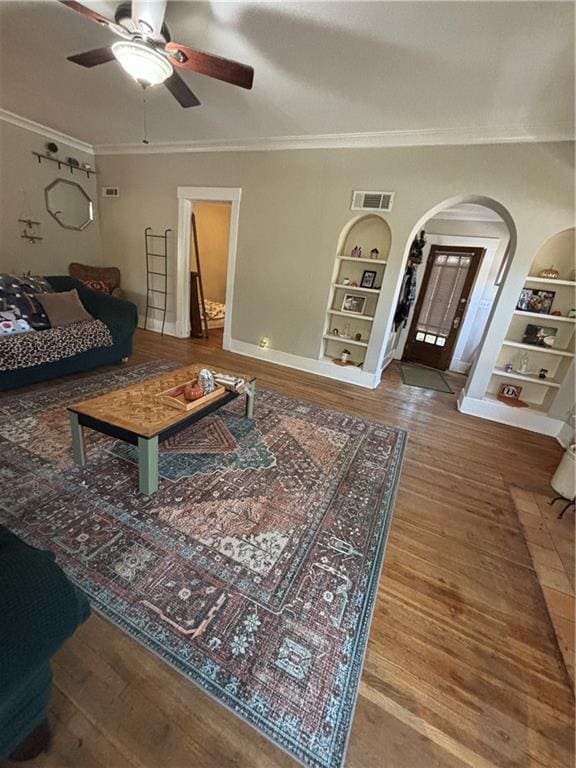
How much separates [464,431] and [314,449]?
172cm

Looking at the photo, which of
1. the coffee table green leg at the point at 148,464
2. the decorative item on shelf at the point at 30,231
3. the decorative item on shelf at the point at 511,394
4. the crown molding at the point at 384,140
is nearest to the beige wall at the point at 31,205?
the decorative item on shelf at the point at 30,231

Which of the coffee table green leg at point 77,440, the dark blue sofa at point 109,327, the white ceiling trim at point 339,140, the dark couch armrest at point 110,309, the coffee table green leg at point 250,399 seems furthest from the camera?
the dark couch armrest at point 110,309

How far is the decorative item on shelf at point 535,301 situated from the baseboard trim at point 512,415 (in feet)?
3.41

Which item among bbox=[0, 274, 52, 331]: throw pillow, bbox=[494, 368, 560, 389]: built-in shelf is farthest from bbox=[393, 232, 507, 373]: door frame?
bbox=[0, 274, 52, 331]: throw pillow

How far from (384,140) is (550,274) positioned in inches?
84.9

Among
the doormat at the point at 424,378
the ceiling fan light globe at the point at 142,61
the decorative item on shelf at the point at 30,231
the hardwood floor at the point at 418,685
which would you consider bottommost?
the hardwood floor at the point at 418,685

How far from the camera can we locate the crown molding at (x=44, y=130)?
12.6ft

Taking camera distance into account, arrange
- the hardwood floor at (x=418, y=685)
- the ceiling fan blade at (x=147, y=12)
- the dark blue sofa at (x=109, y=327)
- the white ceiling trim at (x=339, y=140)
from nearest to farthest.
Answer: the hardwood floor at (x=418, y=685)
the ceiling fan blade at (x=147, y=12)
the white ceiling trim at (x=339, y=140)
the dark blue sofa at (x=109, y=327)

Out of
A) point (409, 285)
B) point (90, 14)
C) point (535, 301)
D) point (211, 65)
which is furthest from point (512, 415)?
point (90, 14)

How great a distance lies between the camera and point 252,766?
0.89m

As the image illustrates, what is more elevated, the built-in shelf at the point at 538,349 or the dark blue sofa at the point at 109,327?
the built-in shelf at the point at 538,349

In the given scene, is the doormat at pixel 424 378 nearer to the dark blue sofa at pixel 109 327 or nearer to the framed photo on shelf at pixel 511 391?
Result: the framed photo on shelf at pixel 511 391

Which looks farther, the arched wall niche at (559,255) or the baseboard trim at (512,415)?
the baseboard trim at (512,415)

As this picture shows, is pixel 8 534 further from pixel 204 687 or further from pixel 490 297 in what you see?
pixel 490 297
